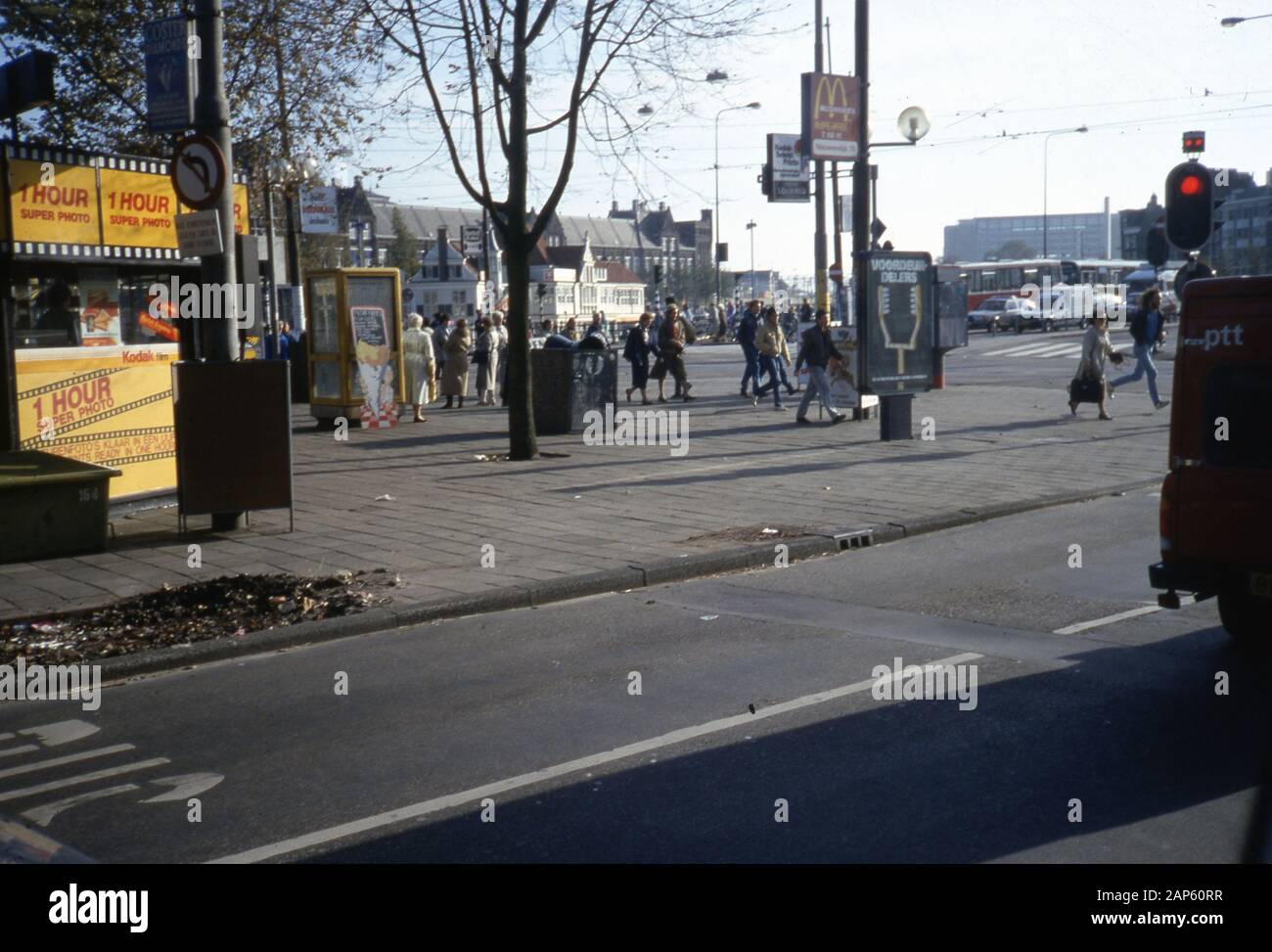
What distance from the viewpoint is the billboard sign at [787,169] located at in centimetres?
3500

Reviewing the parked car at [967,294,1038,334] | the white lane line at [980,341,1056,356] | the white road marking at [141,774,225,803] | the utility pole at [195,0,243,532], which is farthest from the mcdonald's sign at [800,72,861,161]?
the parked car at [967,294,1038,334]

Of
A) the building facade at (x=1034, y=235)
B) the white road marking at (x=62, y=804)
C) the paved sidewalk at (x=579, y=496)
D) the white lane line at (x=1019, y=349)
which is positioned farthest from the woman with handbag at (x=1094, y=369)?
the building facade at (x=1034, y=235)

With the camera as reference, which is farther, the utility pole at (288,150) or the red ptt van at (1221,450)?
the utility pole at (288,150)

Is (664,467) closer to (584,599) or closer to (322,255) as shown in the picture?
(584,599)

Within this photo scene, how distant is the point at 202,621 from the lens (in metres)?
8.18

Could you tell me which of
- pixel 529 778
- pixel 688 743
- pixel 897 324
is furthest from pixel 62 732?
pixel 897 324

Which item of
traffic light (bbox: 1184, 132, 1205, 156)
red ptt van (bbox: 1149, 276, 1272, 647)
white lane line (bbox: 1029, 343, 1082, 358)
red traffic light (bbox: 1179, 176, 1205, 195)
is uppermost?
traffic light (bbox: 1184, 132, 1205, 156)

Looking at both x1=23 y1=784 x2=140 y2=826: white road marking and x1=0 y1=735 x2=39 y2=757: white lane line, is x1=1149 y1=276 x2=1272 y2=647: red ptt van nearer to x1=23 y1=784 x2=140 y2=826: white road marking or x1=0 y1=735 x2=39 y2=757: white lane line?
x1=23 y1=784 x2=140 y2=826: white road marking

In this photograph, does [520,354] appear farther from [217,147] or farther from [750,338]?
[750,338]

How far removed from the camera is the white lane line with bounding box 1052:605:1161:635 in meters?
7.73

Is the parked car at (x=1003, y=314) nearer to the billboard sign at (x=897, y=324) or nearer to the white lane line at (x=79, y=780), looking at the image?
the billboard sign at (x=897, y=324)

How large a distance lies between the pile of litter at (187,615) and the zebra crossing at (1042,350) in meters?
33.5

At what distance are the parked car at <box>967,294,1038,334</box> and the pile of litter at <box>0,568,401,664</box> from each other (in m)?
56.7

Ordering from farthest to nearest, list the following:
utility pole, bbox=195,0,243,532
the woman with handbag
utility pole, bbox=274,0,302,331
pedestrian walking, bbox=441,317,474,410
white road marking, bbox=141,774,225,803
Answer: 1. pedestrian walking, bbox=441,317,474,410
2. the woman with handbag
3. utility pole, bbox=274,0,302,331
4. utility pole, bbox=195,0,243,532
5. white road marking, bbox=141,774,225,803
